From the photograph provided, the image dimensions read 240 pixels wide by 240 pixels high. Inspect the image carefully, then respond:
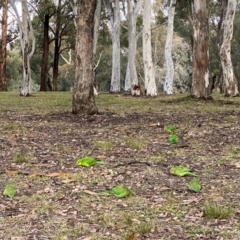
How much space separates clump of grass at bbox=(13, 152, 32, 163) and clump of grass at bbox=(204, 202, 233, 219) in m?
2.75

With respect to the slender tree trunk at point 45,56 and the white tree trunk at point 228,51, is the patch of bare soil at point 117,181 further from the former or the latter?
the slender tree trunk at point 45,56

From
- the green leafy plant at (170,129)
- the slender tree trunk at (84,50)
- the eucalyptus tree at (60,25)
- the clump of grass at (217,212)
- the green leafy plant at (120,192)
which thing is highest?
the eucalyptus tree at (60,25)

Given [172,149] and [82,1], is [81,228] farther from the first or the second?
[82,1]

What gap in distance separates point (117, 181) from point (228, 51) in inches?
581

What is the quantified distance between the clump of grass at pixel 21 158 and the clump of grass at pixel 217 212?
9.01 feet

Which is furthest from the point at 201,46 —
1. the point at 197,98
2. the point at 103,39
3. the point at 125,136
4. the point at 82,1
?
the point at 103,39

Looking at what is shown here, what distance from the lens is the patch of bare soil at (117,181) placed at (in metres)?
3.71

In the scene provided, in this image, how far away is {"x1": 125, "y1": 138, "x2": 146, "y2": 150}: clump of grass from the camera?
22.5ft

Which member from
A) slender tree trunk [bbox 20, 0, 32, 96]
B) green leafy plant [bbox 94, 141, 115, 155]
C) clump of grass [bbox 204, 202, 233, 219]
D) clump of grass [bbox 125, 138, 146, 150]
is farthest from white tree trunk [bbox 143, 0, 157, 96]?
clump of grass [bbox 204, 202, 233, 219]

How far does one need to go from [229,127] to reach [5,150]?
162 inches

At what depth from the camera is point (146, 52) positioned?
20.3m

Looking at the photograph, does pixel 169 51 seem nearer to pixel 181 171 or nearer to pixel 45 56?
pixel 45 56

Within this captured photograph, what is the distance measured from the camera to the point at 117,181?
5.04 meters

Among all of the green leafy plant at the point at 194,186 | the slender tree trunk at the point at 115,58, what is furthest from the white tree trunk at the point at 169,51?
the green leafy plant at the point at 194,186
